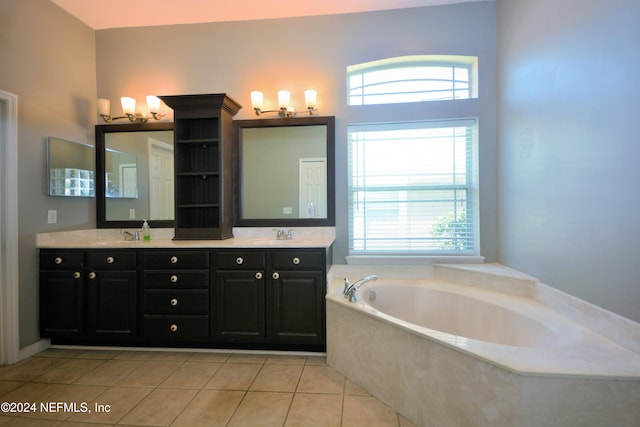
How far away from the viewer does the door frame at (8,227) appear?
2344mm

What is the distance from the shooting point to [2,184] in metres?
2.34

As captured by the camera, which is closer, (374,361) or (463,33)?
(374,361)

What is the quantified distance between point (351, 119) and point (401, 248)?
131 cm

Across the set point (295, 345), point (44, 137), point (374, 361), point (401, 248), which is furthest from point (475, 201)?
point (44, 137)

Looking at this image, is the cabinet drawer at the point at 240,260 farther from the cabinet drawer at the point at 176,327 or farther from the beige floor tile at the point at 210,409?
the beige floor tile at the point at 210,409

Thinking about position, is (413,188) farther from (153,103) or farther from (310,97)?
(153,103)

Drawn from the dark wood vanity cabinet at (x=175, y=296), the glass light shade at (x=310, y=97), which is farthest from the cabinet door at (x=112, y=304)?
the glass light shade at (x=310, y=97)

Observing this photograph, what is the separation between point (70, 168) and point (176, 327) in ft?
5.73

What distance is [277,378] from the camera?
85.0 inches

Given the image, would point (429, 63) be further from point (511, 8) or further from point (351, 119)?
point (351, 119)

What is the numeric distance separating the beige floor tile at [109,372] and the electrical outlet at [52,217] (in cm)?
128

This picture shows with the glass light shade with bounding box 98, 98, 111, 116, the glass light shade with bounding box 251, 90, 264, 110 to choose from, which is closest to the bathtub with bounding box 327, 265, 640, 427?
the glass light shade with bounding box 251, 90, 264, 110

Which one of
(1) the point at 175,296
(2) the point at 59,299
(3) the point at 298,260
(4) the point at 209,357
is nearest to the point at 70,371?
(2) the point at 59,299

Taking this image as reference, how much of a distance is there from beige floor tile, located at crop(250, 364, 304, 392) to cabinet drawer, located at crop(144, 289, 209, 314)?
0.68 metres
